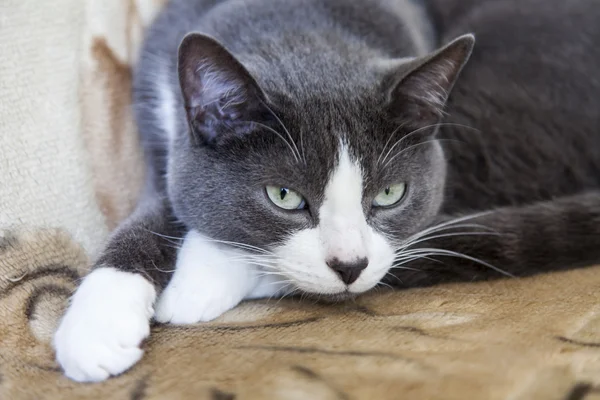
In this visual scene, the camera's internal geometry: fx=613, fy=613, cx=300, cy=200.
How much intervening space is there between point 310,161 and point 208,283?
27 centimetres

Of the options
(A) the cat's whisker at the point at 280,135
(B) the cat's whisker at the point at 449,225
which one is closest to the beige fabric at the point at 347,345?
(B) the cat's whisker at the point at 449,225

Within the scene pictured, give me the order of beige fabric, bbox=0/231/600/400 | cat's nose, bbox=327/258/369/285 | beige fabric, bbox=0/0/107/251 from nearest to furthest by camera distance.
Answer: beige fabric, bbox=0/231/600/400 < cat's nose, bbox=327/258/369/285 < beige fabric, bbox=0/0/107/251

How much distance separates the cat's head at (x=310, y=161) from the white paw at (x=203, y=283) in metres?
0.04

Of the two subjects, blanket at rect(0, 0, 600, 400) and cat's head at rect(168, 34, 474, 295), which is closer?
blanket at rect(0, 0, 600, 400)

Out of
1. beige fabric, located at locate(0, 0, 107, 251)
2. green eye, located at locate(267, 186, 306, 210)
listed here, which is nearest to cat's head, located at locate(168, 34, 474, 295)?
green eye, located at locate(267, 186, 306, 210)

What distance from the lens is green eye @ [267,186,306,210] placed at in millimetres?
1030

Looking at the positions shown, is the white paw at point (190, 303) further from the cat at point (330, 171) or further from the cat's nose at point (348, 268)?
the cat's nose at point (348, 268)

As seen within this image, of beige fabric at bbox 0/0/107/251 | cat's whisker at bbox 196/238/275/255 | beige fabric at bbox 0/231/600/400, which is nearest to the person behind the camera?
beige fabric at bbox 0/231/600/400

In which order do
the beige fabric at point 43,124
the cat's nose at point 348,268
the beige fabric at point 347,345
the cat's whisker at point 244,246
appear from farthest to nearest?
the beige fabric at point 43,124
the cat's whisker at point 244,246
the cat's nose at point 348,268
the beige fabric at point 347,345

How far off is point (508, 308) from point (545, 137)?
55 centimetres

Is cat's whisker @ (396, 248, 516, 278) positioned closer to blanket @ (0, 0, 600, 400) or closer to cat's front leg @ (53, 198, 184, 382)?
blanket @ (0, 0, 600, 400)

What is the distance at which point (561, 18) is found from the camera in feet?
4.94

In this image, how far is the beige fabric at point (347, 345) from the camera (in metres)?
0.80

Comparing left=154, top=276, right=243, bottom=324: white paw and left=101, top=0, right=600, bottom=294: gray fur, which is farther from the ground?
left=101, top=0, right=600, bottom=294: gray fur
